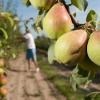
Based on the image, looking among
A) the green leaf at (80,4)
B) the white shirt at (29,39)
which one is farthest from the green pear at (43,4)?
the white shirt at (29,39)

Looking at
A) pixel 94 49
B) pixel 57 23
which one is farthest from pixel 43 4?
pixel 94 49

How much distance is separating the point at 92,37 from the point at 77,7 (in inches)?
8.2

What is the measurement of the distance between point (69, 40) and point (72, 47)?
17 millimetres

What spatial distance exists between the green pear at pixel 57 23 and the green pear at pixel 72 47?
0.03m

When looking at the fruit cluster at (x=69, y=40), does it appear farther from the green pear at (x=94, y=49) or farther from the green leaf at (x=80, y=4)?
the green leaf at (x=80, y=4)

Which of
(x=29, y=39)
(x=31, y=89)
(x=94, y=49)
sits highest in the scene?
(x=94, y=49)

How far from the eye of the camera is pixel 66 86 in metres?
8.33

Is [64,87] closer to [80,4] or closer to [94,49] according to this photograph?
[80,4]

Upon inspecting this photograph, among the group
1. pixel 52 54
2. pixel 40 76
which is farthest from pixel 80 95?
pixel 52 54

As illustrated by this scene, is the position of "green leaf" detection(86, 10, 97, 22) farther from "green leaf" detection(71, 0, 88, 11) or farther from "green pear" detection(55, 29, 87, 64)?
"green pear" detection(55, 29, 87, 64)

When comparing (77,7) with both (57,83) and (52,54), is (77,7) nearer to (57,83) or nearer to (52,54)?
(52,54)

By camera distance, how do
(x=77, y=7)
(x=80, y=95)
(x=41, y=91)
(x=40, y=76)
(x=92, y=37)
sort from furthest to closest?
(x=40, y=76)
(x=41, y=91)
(x=80, y=95)
(x=77, y=7)
(x=92, y=37)

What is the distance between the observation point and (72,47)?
2.88 ft

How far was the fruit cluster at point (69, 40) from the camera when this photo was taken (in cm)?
87
